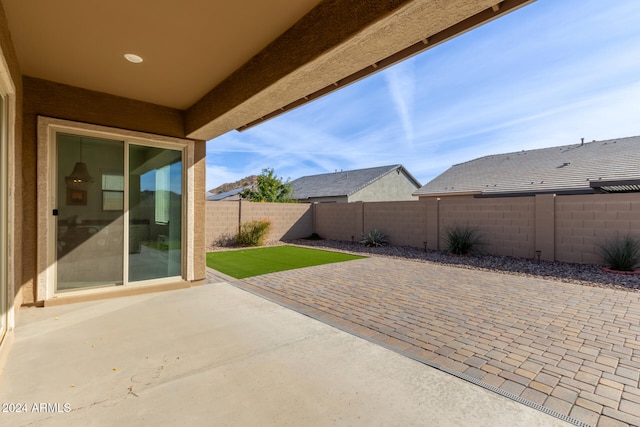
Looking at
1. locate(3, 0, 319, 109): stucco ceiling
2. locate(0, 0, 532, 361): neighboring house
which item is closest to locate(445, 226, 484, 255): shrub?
locate(0, 0, 532, 361): neighboring house

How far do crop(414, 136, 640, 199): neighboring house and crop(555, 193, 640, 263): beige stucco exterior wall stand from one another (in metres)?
4.32

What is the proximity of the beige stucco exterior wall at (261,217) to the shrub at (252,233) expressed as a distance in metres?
0.29

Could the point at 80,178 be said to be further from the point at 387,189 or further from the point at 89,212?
the point at 387,189

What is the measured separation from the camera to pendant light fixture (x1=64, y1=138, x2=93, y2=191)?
452 centimetres

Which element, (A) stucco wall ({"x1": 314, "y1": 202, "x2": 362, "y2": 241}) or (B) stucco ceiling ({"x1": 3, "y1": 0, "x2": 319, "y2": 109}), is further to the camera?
(A) stucco wall ({"x1": 314, "y1": 202, "x2": 362, "y2": 241})

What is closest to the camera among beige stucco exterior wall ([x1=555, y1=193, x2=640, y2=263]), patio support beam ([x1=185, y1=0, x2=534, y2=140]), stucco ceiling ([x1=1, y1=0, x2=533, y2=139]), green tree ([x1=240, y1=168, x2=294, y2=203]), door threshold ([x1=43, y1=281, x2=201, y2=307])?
patio support beam ([x1=185, y1=0, x2=534, y2=140])

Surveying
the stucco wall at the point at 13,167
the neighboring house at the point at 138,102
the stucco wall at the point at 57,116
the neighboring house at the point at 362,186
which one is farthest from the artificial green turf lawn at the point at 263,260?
the neighboring house at the point at 362,186

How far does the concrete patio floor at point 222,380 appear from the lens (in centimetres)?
198

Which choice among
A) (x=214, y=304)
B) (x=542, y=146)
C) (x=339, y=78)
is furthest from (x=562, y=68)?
(x=542, y=146)

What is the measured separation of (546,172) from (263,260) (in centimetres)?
1528

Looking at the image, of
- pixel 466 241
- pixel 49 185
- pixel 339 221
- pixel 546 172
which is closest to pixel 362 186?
pixel 339 221

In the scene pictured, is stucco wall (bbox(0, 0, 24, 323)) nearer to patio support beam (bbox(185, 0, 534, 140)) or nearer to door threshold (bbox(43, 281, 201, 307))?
door threshold (bbox(43, 281, 201, 307))

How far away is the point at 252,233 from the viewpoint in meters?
12.2

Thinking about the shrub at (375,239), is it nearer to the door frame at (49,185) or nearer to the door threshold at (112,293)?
the door threshold at (112,293)
